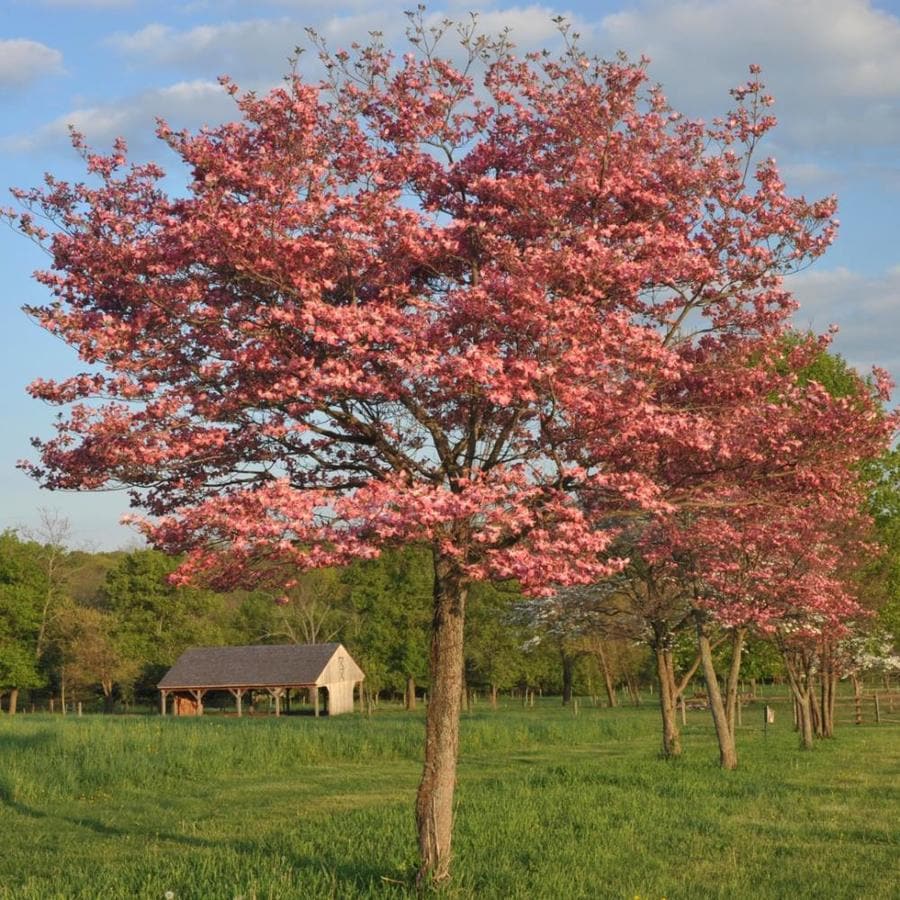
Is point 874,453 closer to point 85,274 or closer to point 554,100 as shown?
point 554,100

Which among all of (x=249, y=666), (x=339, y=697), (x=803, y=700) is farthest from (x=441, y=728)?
(x=339, y=697)

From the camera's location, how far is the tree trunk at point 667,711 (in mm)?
28859

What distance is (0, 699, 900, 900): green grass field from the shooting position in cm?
1120

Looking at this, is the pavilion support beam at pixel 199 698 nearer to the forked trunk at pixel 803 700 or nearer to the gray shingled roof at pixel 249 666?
the gray shingled roof at pixel 249 666

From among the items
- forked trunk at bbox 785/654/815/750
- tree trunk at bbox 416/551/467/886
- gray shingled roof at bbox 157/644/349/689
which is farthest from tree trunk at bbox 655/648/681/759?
gray shingled roof at bbox 157/644/349/689

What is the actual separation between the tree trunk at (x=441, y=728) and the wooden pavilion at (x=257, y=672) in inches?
2595

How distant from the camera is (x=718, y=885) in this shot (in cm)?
1141

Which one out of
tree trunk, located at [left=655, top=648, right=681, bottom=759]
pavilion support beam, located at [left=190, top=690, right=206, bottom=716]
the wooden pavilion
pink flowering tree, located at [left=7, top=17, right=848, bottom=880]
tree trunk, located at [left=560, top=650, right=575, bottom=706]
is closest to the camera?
pink flowering tree, located at [left=7, top=17, right=848, bottom=880]

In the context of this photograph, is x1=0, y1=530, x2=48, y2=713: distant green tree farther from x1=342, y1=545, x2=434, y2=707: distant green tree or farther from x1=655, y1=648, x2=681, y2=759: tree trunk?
x1=655, y1=648, x2=681, y2=759: tree trunk

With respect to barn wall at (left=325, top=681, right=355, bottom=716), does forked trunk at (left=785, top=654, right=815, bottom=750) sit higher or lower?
higher

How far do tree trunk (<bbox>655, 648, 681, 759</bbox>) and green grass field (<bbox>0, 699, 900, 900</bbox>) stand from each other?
0.64m

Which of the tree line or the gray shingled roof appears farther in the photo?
the tree line

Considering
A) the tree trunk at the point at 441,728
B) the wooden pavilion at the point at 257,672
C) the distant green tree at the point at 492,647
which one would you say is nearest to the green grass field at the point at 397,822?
the tree trunk at the point at 441,728

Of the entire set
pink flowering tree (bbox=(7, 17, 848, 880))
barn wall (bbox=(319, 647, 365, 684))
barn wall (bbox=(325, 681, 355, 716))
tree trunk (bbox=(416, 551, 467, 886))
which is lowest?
barn wall (bbox=(325, 681, 355, 716))
